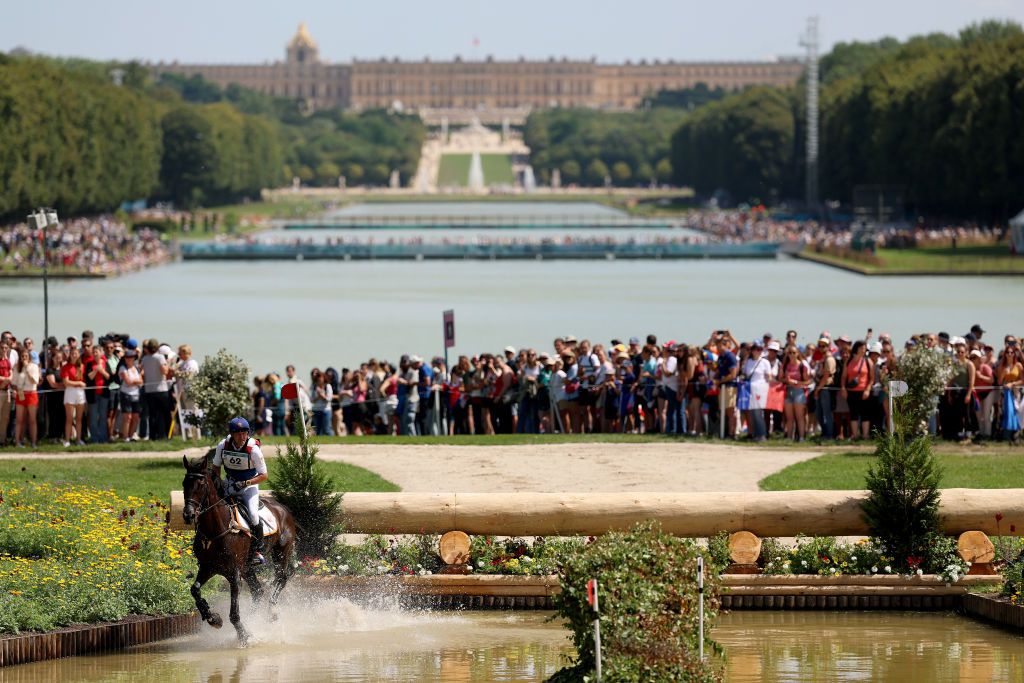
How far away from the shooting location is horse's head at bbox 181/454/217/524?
42.8 feet

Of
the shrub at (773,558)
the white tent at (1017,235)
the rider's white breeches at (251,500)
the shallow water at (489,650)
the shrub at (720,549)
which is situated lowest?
the shallow water at (489,650)

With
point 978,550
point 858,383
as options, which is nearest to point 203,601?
point 978,550

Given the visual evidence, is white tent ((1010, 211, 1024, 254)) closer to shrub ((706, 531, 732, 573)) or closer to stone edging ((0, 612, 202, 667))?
shrub ((706, 531, 732, 573))

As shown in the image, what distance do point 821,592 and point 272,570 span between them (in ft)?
13.2

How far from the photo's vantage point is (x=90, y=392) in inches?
900

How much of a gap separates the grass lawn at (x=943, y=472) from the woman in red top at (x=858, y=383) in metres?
1.29

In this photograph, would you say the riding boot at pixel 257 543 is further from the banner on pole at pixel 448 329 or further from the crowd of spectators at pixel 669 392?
the banner on pole at pixel 448 329

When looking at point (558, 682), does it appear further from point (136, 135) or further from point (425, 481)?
point (136, 135)

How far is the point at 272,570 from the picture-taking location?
47.1 feet

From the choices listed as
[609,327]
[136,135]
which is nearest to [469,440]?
[609,327]

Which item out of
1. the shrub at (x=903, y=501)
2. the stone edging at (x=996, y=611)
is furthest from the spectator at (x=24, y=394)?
the stone edging at (x=996, y=611)

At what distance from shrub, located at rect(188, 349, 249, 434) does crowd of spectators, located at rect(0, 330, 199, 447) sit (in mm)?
2066

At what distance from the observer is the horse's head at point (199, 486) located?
42.8 ft

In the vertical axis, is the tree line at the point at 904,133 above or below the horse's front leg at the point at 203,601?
above
